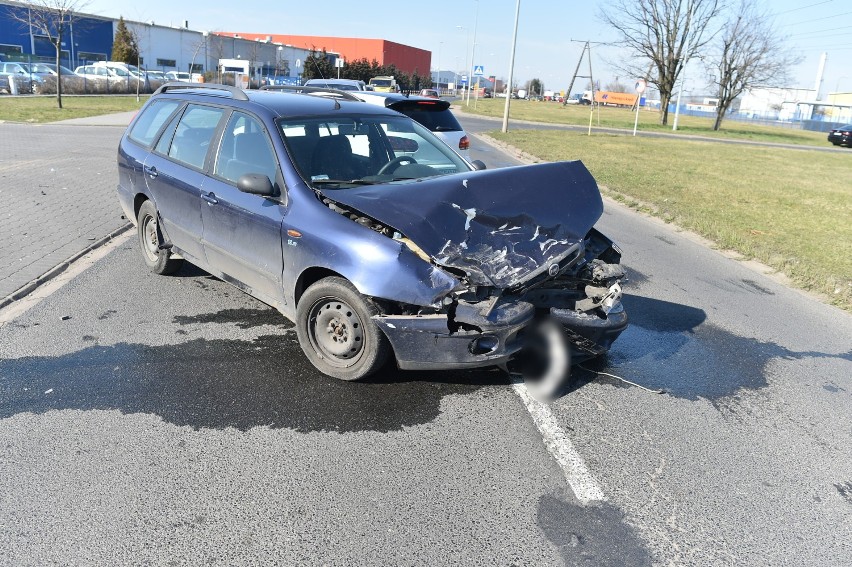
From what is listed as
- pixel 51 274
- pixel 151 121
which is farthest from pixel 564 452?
pixel 51 274

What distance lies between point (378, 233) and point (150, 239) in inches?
136

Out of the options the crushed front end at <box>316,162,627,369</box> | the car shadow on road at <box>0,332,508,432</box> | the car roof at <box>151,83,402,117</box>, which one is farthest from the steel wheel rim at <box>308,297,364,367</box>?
the car roof at <box>151,83,402,117</box>

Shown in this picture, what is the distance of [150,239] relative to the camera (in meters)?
6.35

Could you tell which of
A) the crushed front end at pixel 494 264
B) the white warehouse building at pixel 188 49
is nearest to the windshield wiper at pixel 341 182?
the crushed front end at pixel 494 264

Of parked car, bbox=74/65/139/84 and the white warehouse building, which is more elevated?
the white warehouse building

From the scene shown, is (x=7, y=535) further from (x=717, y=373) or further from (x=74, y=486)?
(x=717, y=373)

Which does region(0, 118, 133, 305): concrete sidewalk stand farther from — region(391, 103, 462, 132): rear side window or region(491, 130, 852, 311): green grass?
region(491, 130, 852, 311): green grass

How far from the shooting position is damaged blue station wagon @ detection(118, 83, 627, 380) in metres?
3.80

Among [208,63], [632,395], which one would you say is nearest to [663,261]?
[632,395]

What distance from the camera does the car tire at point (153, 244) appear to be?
19.9 ft

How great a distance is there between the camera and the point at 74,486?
3.11m

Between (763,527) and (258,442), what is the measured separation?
2.59 m

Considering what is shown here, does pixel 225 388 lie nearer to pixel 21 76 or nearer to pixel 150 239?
pixel 150 239

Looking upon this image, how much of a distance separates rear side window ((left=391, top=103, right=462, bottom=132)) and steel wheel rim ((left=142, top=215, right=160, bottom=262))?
4907 millimetres
